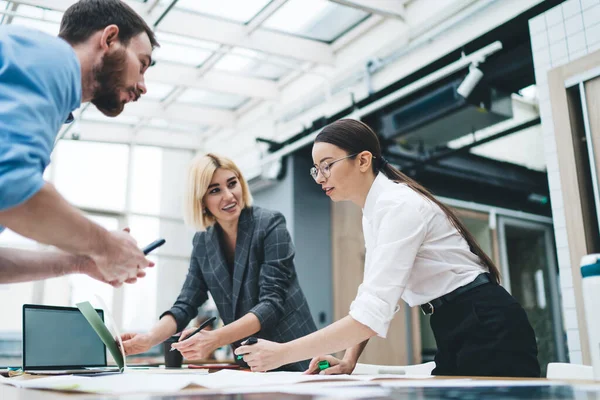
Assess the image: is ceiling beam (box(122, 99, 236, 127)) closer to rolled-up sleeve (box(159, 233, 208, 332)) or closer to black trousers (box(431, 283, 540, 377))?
rolled-up sleeve (box(159, 233, 208, 332))

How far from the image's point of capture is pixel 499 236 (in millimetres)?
5570

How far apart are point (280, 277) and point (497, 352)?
2.80ft

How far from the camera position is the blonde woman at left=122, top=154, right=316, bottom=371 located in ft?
5.94

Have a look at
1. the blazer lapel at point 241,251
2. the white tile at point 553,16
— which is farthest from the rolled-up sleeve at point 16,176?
the white tile at point 553,16

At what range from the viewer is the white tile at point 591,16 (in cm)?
288

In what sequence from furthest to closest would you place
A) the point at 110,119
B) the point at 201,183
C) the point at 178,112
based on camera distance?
the point at 110,119 < the point at 178,112 < the point at 201,183

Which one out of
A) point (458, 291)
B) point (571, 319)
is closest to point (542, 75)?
point (571, 319)

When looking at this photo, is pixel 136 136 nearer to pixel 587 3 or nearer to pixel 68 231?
pixel 587 3

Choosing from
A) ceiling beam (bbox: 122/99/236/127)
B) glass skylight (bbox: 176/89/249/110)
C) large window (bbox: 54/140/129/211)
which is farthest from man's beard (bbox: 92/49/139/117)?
large window (bbox: 54/140/129/211)

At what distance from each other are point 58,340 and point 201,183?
741 millimetres

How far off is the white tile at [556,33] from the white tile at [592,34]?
14 centimetres

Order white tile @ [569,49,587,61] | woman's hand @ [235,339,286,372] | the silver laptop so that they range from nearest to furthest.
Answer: woman's hand @ [235,339,286,372] → the silver laptop → white tile @ [569,49,587,61]

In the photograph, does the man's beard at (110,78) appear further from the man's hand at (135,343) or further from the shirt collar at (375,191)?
the man's hand at (135,343)

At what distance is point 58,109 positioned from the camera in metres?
0.91
